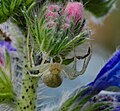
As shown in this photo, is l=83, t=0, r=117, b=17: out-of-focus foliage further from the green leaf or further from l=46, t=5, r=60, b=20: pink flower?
the green leaf

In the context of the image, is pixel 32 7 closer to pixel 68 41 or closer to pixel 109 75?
pixel 68 41

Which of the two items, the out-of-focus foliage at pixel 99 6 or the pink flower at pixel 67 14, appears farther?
the out-of-focus foliage at pixel 99 6

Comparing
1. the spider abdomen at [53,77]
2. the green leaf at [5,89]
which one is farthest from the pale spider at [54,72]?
the green leaf at [5,89]

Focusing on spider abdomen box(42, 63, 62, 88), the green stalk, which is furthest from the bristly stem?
spider abdomen box(42, 63, 62, 88)

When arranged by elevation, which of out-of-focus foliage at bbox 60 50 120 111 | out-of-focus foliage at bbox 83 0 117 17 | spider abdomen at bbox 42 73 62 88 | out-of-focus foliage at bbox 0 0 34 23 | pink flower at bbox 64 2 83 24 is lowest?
out-of-focus foliage at bbox 60 50 120 111

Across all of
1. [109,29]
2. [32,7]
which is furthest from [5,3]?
[109,29]

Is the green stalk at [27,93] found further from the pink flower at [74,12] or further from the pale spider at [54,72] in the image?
the pink flower at [74,12]

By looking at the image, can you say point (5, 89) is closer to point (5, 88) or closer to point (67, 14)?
point (5, 88)

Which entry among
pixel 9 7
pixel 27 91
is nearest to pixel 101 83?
pixel 27 91
